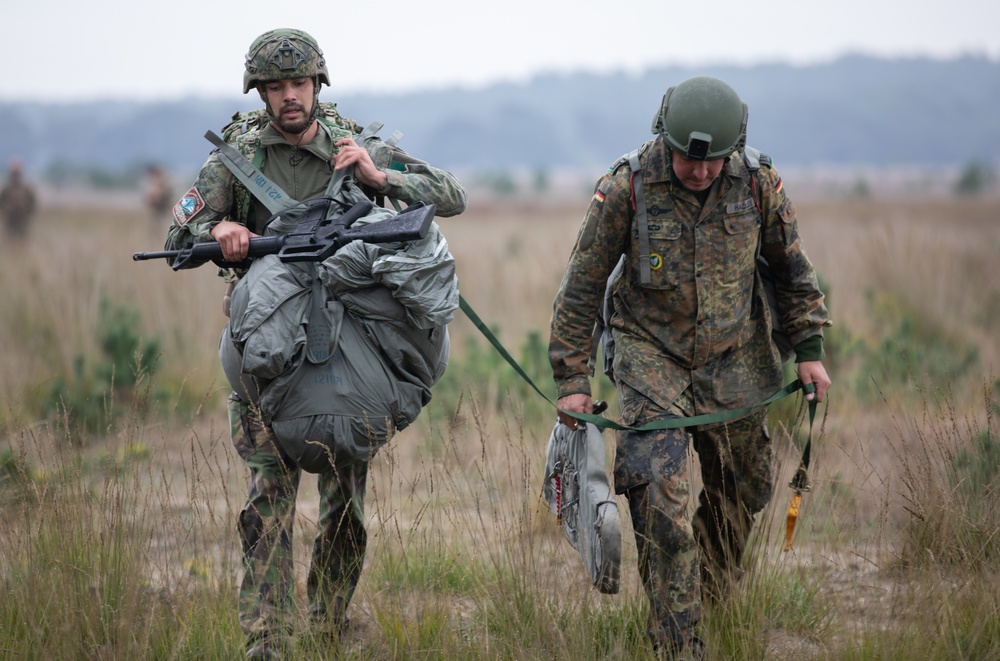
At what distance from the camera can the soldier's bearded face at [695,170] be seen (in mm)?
3496

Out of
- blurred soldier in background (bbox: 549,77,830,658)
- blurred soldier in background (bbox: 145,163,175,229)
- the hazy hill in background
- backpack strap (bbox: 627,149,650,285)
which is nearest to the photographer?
blurred soldier in background (bbox: 549,77,830,658)

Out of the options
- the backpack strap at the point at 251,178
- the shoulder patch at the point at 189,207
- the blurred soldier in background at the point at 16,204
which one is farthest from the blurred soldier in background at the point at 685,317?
the blurred soldier in background at the point at 16,204

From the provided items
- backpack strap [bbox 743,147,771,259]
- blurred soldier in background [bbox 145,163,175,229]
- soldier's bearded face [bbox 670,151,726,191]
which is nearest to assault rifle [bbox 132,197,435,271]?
soldier's bearded face [bbox 670,151,726,191]

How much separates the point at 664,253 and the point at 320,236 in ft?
3.71

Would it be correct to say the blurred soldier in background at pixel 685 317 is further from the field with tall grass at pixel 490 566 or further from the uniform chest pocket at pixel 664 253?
the field with tall grass at pixel 490 566

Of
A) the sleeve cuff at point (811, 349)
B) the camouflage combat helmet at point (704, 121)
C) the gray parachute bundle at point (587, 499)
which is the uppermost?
the camouflage combat helmet at point (704, 121)

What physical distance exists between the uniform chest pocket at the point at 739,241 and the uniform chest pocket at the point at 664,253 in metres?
0.16

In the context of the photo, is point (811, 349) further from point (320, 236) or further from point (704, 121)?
point (320, 236)

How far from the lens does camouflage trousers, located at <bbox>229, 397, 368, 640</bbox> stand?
3.60m

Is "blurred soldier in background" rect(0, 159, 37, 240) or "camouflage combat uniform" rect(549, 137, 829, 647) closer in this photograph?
"camouflage combat uniform" rect(549, 137, 829, 647)

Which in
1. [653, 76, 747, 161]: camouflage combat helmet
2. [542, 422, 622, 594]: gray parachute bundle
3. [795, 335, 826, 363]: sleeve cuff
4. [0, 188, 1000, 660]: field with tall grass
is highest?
[653, 76, 747, 161]: camouflage combat helmet

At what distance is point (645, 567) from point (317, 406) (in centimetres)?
119

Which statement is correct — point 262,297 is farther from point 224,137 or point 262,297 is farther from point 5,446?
point 5,446

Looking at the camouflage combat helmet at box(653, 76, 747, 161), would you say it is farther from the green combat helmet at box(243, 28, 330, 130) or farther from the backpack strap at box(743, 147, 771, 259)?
the green combat helmet at box(243, 28, 330, 130)
